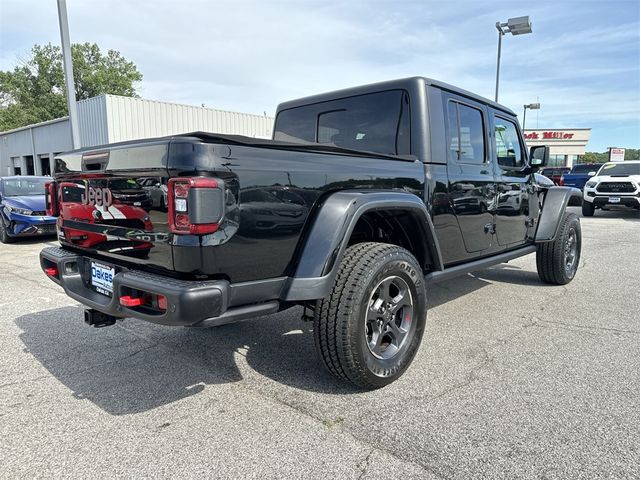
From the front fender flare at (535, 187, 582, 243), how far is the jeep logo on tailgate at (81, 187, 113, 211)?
13.9ft

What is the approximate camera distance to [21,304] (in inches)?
186

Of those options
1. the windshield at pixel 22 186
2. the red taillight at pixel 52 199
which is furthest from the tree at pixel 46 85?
the red taillight at pixel 52 199

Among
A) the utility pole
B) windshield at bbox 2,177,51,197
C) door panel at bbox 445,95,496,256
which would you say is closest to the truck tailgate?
door panel at bbox 445,95,496,256

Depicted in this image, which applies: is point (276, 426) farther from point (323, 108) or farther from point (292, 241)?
point (323, 108)

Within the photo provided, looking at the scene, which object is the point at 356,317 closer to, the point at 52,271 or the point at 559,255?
the point at 52,271

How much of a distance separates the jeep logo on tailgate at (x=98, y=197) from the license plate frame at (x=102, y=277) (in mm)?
345

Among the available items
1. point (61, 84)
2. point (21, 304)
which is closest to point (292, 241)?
point (21, 304)

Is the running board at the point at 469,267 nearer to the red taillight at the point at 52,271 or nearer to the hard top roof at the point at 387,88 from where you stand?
the hard top roof at the point at 387,88

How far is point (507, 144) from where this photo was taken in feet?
14.9

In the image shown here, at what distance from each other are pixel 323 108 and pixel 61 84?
A: 4950 cm

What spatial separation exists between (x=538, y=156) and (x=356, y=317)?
333 cm

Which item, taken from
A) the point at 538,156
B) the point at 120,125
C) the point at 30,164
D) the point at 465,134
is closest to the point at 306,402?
the point at 465,134

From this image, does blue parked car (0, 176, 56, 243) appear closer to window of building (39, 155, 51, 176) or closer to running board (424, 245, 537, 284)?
running board (424, 245, 537, 284)

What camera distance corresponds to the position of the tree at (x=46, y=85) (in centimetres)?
4291
